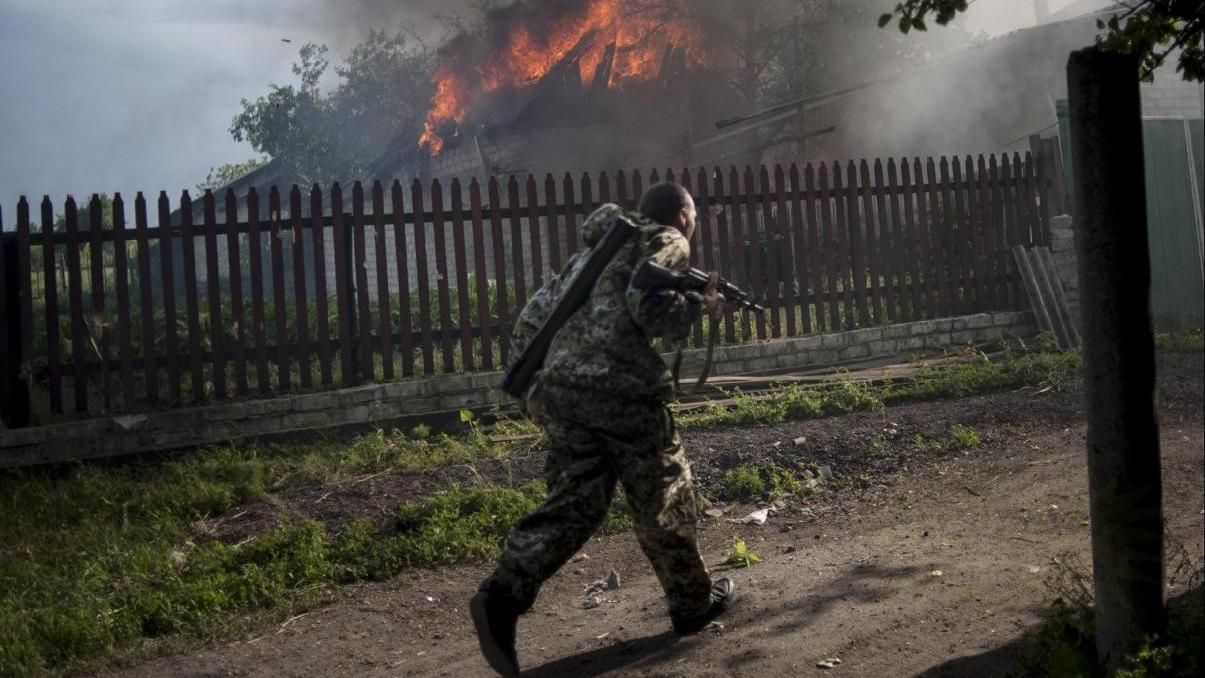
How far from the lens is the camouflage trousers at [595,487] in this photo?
3.82 meters

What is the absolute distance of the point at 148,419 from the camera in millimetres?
8008

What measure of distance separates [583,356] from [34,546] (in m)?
4.02

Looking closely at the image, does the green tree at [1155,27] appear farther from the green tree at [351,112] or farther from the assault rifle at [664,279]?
the green tree at [351,112]

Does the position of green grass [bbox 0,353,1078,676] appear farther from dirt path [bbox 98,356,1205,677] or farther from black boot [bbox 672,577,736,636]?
black boot [bbox 672,577,736,636]

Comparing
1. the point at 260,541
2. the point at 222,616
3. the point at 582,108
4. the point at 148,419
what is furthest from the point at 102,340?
the point at 582,108

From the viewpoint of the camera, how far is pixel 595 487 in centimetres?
389

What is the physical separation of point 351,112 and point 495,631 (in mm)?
30352

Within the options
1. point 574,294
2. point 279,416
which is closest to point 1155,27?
point 574,294

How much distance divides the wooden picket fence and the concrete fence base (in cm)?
30

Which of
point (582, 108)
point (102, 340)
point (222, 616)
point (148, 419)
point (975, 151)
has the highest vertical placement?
point (582, 108)

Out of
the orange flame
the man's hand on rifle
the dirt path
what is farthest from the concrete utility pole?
the orange flame

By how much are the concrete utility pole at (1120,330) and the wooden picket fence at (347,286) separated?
6628 mm

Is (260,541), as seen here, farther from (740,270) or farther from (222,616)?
(740,270)

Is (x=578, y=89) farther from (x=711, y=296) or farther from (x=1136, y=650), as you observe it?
(x=1136, y=650)
